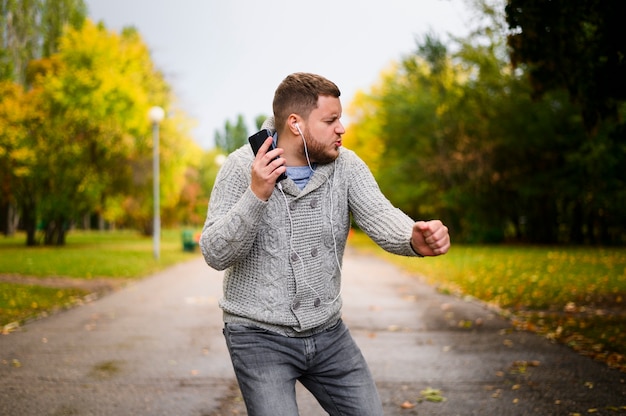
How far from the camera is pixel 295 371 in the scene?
2797mm

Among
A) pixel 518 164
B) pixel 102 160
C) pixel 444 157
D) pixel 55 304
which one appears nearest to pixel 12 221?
pixel 102 160

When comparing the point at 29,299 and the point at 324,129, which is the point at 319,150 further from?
the point at 29,299

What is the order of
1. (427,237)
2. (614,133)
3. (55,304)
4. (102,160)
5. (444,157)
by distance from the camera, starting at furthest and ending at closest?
(444,157) → (102,160) → (55,304) → (614,133) → (427,237)

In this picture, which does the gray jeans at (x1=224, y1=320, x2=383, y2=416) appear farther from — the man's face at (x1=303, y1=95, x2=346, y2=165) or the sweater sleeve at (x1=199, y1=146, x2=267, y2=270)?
the man's face at (x1=303, y1=95, x2=346, y2=165)

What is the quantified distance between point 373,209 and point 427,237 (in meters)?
0.38


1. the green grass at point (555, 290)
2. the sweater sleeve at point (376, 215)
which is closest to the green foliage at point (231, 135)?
the green grass at point (555, 290)

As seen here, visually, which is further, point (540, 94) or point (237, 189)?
point (540, 94)

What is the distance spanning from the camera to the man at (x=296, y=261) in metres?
2.70

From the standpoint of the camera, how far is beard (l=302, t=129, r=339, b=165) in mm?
2732

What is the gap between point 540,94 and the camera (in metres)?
9.45

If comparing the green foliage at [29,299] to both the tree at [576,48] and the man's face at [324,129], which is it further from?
the man's face at [324,129]

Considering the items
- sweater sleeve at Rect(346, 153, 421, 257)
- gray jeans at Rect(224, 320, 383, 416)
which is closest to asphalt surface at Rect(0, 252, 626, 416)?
gray jeans at Rect(224, 320, 383, 416)

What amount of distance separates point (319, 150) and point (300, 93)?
0.79ft

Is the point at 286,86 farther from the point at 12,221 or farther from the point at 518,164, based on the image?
the point at 12,221
